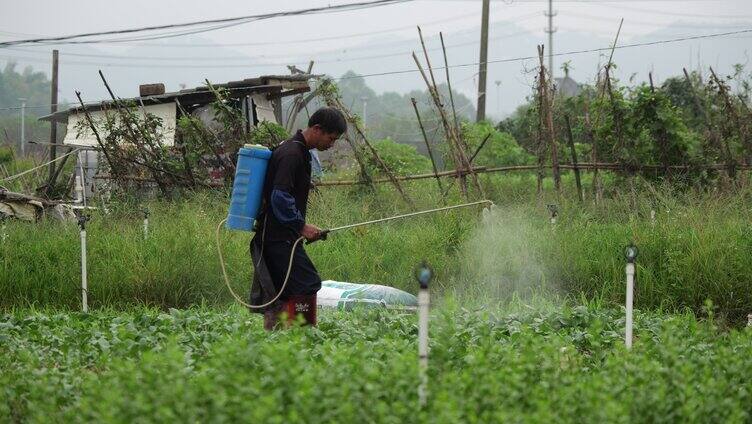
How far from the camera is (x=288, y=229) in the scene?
718 centimetres

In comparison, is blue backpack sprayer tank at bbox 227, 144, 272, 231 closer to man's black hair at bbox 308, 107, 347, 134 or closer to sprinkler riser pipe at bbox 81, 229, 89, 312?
man's black hair at bbox 308, 107, 347, 134

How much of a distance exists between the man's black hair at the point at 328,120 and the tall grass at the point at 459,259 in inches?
132

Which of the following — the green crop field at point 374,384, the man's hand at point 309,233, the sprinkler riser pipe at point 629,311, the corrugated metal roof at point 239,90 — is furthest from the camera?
the corrugated metal roof at point 239,90

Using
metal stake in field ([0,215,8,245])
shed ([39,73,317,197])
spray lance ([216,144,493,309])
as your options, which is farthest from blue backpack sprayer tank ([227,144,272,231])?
shed ([39,73,317,197])

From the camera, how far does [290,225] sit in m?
7.03

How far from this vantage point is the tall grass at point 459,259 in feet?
31.9

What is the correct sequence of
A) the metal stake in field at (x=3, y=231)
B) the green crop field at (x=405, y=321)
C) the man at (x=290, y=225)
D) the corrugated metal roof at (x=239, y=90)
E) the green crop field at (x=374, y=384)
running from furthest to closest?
the corrugated metal roof at (x=239, y=90) < the metal stake in field at (x=3, y=231) < the man at (x=290, y=225) < the green crop field at (x=405, y=321) < the green crop field at (x=374, y=384)

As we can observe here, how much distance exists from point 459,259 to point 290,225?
409 centimetres

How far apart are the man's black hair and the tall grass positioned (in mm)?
3342

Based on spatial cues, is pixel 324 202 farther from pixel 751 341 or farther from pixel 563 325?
pixel 751 341

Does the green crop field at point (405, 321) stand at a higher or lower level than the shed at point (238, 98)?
lower

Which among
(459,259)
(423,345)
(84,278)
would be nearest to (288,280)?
(423,345)

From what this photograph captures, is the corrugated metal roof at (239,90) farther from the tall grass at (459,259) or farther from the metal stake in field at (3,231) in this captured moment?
the tall grass at (459,259)

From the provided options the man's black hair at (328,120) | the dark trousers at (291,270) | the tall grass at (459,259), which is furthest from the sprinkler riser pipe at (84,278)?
the man's black hair at (328,120)
